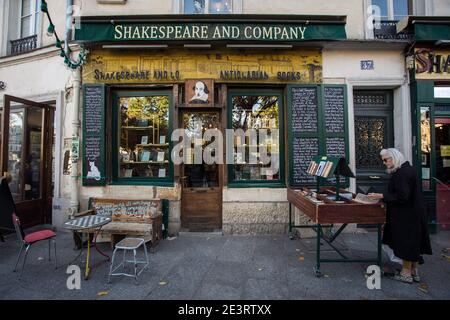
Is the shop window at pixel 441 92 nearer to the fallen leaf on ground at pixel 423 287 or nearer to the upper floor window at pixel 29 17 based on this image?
the fallen leaf on ground at pixel 423 287

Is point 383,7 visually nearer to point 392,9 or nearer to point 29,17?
point 392,9

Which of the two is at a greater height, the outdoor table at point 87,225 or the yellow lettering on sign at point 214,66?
the yellow lettering on sign at point 214,66

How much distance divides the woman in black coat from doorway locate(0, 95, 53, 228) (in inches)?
277

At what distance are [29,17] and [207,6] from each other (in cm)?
492

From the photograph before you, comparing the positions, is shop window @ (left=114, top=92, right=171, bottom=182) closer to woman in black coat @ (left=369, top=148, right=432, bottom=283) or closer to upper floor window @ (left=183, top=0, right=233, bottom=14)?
upper floor window @ (left=183, top=0, right=233, bottom=14)

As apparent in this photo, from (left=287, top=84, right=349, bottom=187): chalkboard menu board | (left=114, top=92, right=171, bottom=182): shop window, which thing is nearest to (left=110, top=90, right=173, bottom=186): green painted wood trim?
(left=114, top=92, right=171, bottom=182): shop window

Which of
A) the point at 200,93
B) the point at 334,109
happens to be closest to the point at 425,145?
the point at 334,109

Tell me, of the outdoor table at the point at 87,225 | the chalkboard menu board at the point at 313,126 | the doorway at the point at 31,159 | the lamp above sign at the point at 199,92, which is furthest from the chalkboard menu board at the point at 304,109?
the doorway at the point at 31,159

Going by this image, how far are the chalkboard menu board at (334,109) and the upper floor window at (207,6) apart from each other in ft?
9.85

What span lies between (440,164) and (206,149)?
5.23 metres

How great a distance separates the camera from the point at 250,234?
5.45 metres

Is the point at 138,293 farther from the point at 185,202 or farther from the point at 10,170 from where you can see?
the point at 10,170

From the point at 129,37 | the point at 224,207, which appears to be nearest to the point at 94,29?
the point at 129,37

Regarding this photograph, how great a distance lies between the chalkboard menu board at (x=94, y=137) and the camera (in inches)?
219
